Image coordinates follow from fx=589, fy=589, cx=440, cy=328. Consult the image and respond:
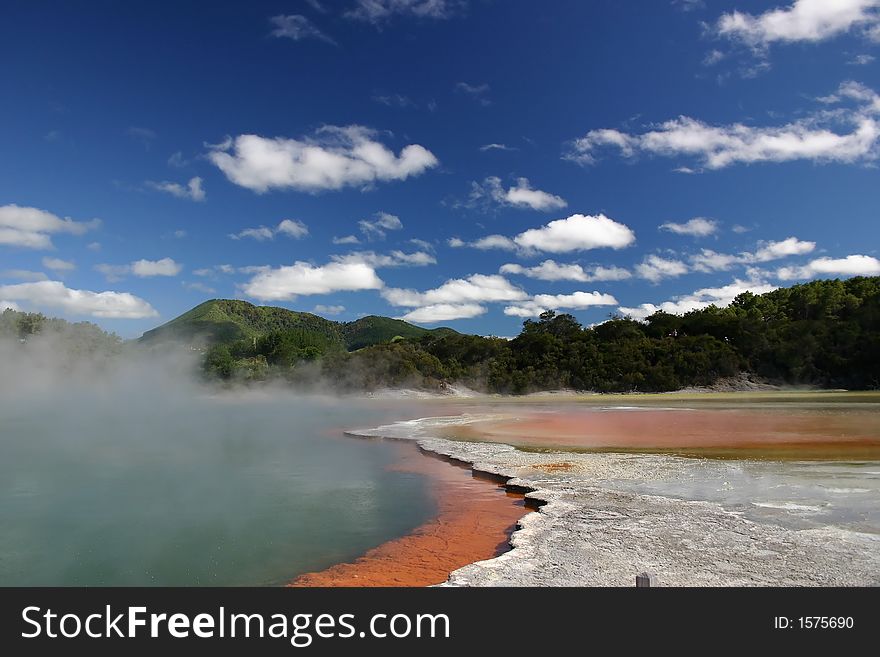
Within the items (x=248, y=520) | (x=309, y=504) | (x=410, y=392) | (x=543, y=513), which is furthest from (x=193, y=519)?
(x=410, y=392)

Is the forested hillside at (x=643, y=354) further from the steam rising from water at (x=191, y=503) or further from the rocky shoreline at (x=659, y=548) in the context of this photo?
the rocky shoreline at (x=659, y=548)

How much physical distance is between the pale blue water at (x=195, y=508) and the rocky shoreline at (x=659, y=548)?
287 centimetres

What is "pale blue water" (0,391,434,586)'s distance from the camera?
8.93 meters

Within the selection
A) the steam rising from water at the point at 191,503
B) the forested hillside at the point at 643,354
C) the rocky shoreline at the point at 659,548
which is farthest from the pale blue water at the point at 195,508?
the forested hillside at the point at 643,354

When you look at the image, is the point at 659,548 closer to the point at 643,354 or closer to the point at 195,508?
the point at 195,508

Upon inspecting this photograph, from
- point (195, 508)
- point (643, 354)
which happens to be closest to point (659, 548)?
point (195, 508)

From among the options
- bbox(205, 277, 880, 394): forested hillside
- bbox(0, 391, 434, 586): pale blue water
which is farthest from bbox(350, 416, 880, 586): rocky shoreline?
bbox(205, 277, 880, 394): forested hillside

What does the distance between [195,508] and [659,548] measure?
31.8 feet

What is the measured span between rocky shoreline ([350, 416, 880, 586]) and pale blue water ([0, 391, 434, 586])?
2.87 meters

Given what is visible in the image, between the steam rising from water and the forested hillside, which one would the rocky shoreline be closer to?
the steam rising from water

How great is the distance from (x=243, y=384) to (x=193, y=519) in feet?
250

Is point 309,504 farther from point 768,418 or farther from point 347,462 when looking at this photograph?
point 768,418

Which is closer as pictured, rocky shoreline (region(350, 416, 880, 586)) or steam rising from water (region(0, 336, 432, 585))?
rocky shoreline (region(350, 416, 880, 586))

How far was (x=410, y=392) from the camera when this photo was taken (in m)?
75.2
